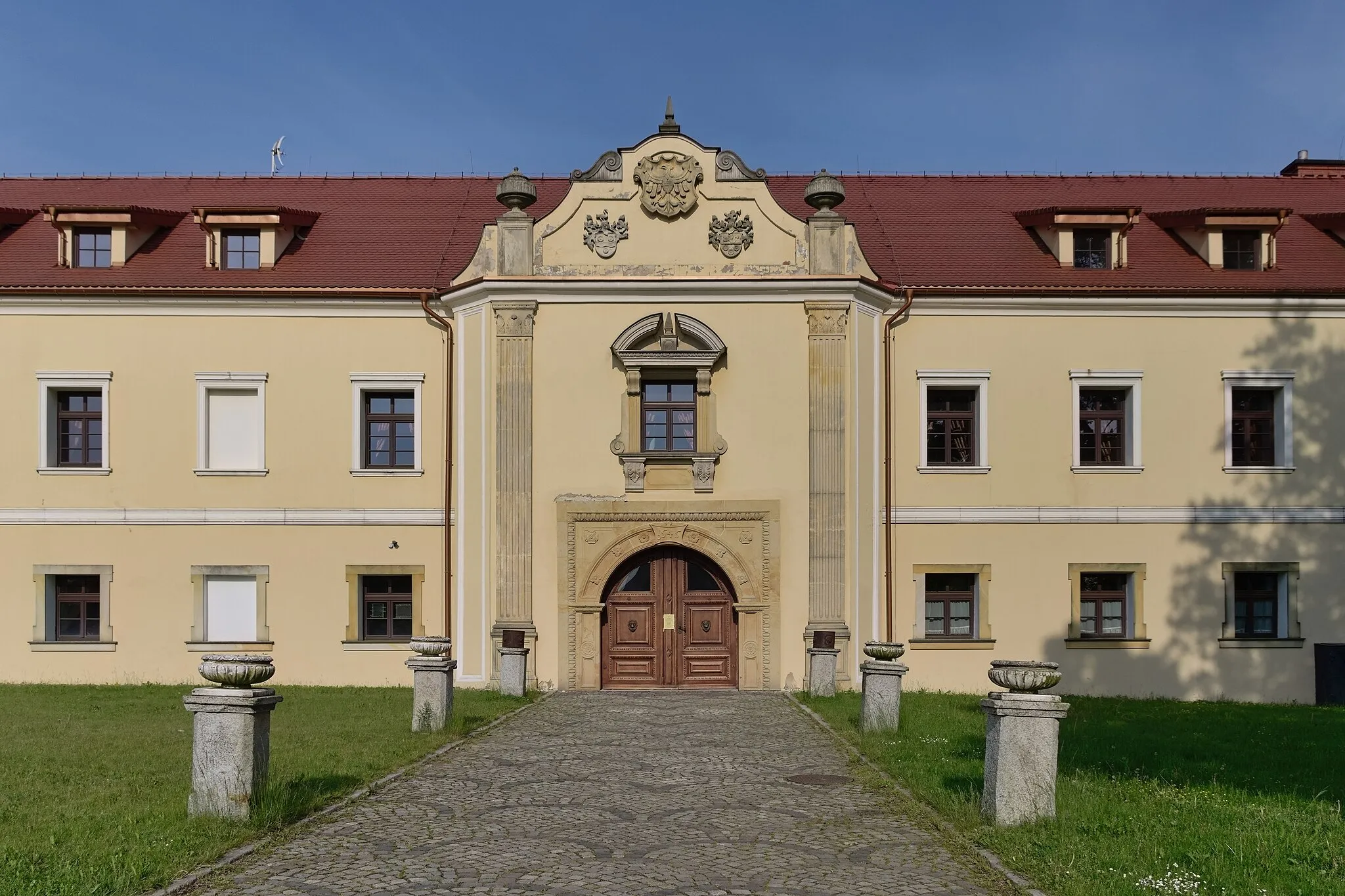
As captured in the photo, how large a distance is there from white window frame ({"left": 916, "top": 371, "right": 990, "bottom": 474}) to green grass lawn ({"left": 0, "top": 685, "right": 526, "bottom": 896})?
806 cm

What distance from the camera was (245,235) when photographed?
2386 cm

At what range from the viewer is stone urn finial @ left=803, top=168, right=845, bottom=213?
70.9 feet

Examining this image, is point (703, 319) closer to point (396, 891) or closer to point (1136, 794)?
point (1136, 794)

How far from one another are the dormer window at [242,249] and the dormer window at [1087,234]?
44.8ft

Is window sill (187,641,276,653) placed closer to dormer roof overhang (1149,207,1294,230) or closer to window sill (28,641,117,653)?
window sill (28,641,117,653)

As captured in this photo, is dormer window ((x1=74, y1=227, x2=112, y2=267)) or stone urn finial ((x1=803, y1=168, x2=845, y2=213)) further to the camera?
dormer window ((x1=74, y1=227, x2=112, y2=267))

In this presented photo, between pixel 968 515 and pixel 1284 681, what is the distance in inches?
232

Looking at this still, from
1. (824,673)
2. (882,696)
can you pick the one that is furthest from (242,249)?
(882,696)

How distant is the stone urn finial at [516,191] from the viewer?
71.0ft

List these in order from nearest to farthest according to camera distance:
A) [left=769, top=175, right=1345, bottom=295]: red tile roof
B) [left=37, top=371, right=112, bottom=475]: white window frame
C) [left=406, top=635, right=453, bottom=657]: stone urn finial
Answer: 1. [left=406, top=635, right=453, bottom=657]: stone urn finial
2. [left=37, top=371, right=112, bottom=475]: white window frame
3. [left=769, top=175, right=1345, bottom=295]: red tile roof

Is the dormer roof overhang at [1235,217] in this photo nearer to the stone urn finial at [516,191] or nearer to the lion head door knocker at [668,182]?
the lion head door knocker at [668,182]

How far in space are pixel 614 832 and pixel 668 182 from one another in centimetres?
1394

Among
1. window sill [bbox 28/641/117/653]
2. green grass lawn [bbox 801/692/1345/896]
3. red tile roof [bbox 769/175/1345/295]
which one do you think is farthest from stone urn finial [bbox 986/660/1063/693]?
window sill [bbox 28/641/117/653]

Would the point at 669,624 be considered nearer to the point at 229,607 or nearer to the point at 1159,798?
the point at 229,607
